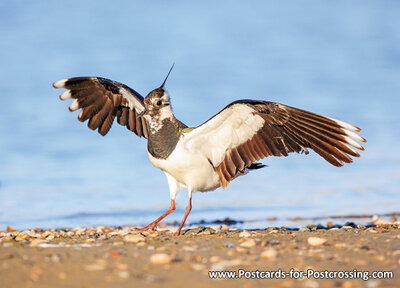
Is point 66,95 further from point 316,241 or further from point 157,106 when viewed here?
point 316,241

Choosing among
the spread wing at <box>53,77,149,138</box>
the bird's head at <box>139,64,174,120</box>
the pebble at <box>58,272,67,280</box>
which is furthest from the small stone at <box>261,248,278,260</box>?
the spread wing at <box>53,77,149,138</box>

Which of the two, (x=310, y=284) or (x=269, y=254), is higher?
(x=269, y=254)

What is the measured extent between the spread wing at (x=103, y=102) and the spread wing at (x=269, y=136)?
79.5 inches

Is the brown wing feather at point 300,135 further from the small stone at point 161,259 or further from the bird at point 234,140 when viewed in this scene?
the small stone at point 161,259

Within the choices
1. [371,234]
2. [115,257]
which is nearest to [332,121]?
[371,234]

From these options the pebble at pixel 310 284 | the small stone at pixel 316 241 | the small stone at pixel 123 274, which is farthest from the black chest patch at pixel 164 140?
the pebble at pixel 310 284

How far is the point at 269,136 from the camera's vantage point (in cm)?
911

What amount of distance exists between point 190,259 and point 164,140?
11.2ft

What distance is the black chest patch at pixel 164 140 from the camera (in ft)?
29.7

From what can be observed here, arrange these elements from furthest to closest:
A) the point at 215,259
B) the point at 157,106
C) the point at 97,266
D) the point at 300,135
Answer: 1. the point at 157,106
2. the point at 300,135
3. the point at 215,259
4. the point at 97,266

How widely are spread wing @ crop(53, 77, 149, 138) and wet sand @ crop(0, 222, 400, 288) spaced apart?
10.5 ft

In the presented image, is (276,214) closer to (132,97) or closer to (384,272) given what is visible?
(132,97)

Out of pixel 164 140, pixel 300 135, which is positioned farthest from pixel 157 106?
pixel 300 135

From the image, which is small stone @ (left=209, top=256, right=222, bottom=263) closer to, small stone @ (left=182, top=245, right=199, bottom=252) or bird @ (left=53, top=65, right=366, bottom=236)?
small stone @ (left=182, top=245, right=199, bottom=252)
